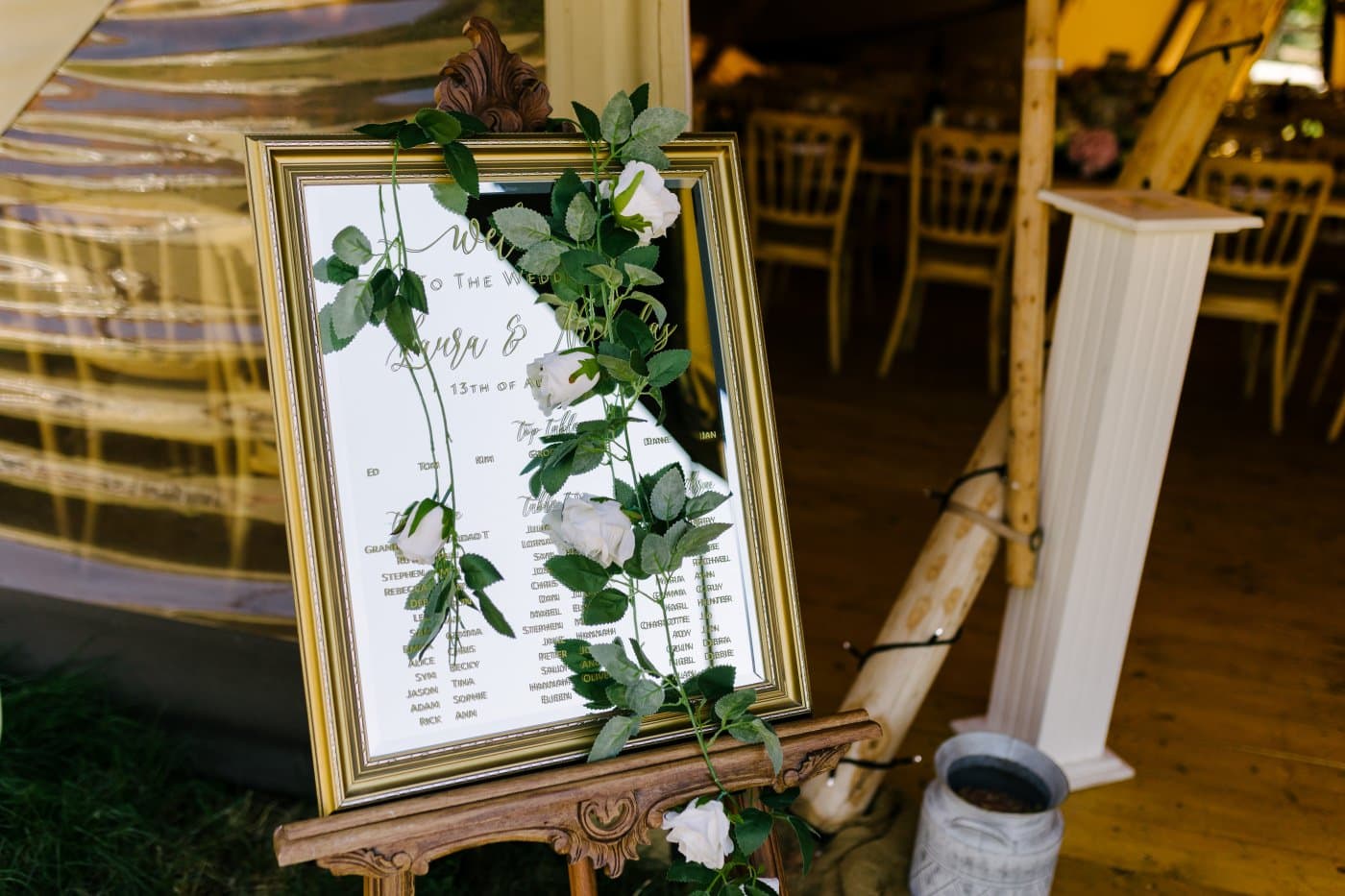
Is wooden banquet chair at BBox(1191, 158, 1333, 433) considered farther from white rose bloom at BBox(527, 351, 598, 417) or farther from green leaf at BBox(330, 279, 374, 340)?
green leaf at BBox(330, 279, 374, 340)

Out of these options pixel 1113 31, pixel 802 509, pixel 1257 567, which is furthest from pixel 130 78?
pixel 1113 31

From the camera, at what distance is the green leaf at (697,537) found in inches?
49.3

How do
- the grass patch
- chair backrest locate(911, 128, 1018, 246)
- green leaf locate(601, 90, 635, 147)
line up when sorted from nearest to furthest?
green leaf locate(601, 90, 635, 147) < the grass patch < chair backrest locate(911, 128, 1018, 246)

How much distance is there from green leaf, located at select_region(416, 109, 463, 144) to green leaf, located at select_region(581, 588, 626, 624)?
485 mm

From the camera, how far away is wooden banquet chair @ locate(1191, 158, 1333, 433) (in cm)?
376

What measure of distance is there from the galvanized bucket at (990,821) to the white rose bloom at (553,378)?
0.97 m

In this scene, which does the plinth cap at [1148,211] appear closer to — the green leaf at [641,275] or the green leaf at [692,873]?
the green leaf at [641,275]

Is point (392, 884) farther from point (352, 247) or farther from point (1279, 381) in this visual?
point (1279, 381)

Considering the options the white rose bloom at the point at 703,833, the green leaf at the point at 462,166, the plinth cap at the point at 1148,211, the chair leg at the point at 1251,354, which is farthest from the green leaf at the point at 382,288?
the chair leg at the point at 1251,354

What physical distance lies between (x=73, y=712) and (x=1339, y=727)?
7.89ft

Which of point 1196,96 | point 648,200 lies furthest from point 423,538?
point 1196,96

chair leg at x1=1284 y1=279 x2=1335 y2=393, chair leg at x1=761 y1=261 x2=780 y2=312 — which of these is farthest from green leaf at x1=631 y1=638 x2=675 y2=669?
chair leg at x1=761 y1=261 x2=780 y2=312

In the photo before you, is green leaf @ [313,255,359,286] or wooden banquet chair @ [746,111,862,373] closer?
green leaf @ [313,255,359,286]

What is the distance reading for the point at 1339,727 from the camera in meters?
2.44
